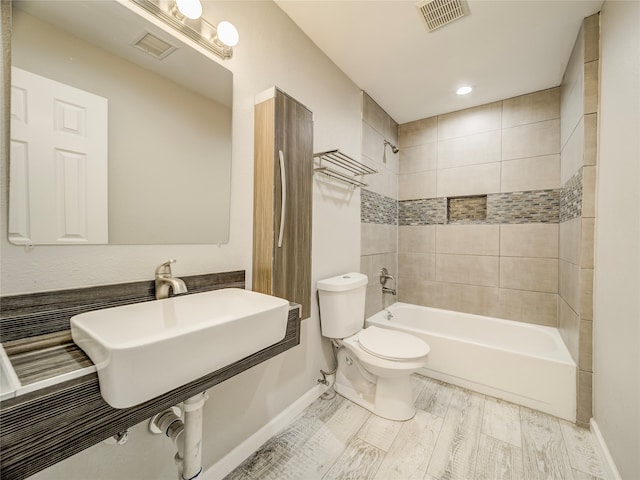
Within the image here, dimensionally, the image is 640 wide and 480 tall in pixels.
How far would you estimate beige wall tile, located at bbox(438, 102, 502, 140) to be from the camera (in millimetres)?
2529

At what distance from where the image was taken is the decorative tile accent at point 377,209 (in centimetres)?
238

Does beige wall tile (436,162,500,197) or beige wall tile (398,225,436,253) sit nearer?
beige wall tile (436,162,500,197)

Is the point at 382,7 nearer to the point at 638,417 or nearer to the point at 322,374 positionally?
the point at 638,417

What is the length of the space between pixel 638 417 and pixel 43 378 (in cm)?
188

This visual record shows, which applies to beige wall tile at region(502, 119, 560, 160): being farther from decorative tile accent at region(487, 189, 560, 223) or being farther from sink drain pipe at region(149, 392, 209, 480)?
sink drain pipe at region(149, 392, 209, 480)

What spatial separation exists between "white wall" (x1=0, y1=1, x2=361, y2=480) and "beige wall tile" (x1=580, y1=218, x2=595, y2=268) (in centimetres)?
142

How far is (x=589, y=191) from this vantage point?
5.08ft

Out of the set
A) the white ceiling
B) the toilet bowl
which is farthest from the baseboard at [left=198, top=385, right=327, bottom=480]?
the white ceiling

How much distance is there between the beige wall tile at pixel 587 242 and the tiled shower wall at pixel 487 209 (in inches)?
33.3

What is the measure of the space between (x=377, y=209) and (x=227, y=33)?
1830 mm

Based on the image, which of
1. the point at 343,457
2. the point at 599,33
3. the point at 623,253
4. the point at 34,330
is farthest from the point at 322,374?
the point at 599,33

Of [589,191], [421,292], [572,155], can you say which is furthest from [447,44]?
[421,292]

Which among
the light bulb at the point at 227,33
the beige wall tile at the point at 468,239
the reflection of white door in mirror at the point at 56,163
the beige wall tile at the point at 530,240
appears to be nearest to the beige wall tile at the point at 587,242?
the beige wall tile at the point at 530,240

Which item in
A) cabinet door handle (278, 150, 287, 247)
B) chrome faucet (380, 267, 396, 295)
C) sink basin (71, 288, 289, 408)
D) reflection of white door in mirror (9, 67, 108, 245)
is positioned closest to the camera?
sink basin (71, 288, 289, 408)
